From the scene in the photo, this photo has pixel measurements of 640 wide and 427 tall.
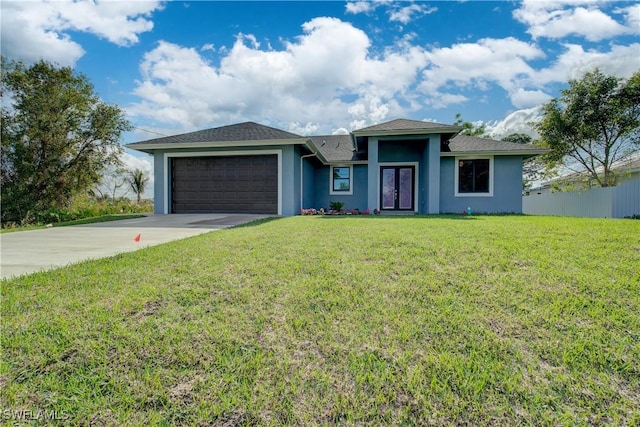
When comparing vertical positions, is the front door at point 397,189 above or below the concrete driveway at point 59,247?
above

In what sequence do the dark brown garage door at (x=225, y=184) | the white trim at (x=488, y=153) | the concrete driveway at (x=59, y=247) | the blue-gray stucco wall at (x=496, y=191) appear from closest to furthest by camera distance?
the concrete driveway at (x=59, y=247) < the dark brown garage door at (x=225, y=184) < the white trim at (x=488, y=153) < the blue-gray stucco wall at (x=496, y=191)

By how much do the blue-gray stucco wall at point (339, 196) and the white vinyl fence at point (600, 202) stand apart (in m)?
9.41

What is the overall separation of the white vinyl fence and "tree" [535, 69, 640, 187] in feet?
7.59

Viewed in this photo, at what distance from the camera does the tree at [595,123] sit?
14273mm

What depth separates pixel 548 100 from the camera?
1595 centimetres

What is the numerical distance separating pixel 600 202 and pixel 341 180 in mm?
10566

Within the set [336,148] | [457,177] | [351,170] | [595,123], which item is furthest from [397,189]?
[595,123]

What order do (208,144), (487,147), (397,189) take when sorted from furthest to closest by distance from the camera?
(397,189), (487,147), (208,144)

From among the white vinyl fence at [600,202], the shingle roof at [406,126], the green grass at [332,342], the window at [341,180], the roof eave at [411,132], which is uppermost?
the shingle roof at [406,126]

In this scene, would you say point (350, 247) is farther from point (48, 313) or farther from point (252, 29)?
point (252, 29)

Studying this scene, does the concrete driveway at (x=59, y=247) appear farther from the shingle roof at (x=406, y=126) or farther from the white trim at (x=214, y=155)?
the shingle roof at (x=406, y=126)

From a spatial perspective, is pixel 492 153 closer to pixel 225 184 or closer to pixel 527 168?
pixel 225 184

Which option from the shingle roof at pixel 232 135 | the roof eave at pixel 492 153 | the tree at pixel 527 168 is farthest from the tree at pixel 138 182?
the tree at pixel 527 168

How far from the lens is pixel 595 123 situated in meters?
14.9
